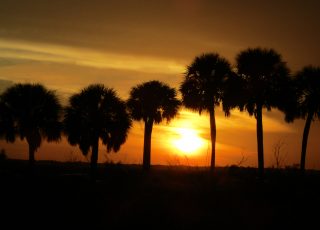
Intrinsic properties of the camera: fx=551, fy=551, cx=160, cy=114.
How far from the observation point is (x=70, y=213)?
26.5 metres

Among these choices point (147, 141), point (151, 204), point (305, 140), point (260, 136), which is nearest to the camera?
point (151, 204)

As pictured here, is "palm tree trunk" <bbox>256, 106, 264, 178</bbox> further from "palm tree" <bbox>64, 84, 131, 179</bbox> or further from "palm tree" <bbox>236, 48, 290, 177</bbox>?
"palm tree" <bbox>64, 84, 131, 179</bbox>

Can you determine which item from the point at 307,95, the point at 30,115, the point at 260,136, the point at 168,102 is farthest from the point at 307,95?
the point at 30,115

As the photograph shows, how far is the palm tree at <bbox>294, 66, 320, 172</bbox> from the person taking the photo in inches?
2016

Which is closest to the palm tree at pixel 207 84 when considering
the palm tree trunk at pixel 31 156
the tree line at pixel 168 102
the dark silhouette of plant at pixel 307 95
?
the tree line at pixel 168 102

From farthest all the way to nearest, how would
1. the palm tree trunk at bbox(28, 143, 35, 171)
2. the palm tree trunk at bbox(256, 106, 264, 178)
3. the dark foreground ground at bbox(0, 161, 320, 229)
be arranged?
the palm tree trunk at bbox(256, 106, 264, 178) < the palm tree trunk at bbox(28, 143, 35, 171) < the dark foreground ground at bbox(0, 161, 320, 229)

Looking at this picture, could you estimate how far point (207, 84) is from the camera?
167 ft

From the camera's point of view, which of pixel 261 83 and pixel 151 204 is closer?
pixel 151 204

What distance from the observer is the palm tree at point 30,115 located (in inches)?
1849

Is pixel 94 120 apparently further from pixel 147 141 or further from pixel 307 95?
pixel 307 95

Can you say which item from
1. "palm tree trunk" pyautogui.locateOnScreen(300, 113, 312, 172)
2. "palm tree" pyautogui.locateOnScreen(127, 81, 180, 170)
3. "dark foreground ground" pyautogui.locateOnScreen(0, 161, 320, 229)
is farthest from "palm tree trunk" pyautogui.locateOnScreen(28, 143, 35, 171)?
"palm tree trunk" pyautogui.locateOnScreen(300, 113, 312, 172)

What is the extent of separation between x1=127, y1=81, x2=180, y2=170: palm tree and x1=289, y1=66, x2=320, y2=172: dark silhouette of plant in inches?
490

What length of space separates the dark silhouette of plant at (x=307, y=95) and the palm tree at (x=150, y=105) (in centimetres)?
1244

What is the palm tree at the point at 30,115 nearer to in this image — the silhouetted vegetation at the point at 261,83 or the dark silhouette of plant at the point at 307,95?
the silhouetted vegetation at the point at 261,83
